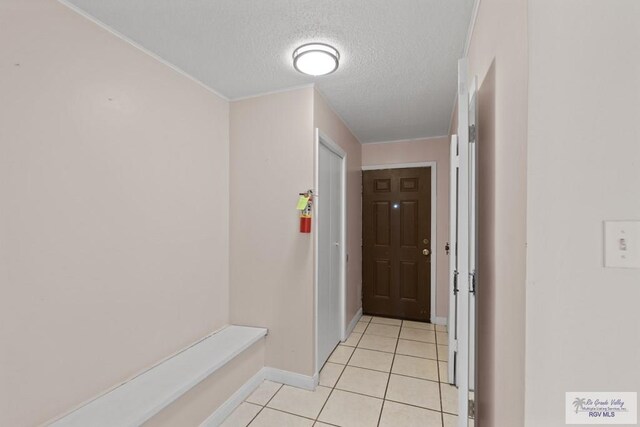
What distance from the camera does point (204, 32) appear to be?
1616 millimetres

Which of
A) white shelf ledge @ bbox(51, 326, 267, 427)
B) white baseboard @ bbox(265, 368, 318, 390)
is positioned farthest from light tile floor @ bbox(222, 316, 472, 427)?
white shelf ledge @ bbox(51, 326, 267, 427)

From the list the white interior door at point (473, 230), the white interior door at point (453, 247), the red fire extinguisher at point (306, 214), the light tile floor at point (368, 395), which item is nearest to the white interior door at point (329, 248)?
the red fire extinguisher at point (306, 214)

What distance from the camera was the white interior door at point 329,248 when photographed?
2.53 m

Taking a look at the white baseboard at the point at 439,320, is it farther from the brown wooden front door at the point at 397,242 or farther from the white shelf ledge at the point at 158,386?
the white shelf ledge at the point at 158,386

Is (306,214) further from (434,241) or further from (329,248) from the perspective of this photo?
(434,241)

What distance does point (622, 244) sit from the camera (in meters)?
0.74

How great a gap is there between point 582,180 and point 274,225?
1981mm

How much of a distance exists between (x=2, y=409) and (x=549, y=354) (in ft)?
6.69

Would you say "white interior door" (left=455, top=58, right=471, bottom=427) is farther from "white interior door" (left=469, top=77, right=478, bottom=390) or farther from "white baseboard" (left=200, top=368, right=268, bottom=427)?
"white baseboard" (left=200, top=368, right=268, bottom=427)

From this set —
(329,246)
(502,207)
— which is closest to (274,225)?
(329,246)

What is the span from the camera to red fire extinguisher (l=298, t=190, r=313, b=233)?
221 cm

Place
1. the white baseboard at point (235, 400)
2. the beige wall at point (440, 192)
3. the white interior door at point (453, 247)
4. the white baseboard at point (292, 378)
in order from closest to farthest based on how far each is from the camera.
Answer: the white baseboard at point (235, 400) → the white interior door at point (453, 247) → the white baseboard at point (292, 378) → the beige wall at point (440, 192)

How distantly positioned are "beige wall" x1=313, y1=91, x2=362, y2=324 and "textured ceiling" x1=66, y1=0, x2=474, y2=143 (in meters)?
Result: 0.44

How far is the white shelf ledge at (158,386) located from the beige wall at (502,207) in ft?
5.17
